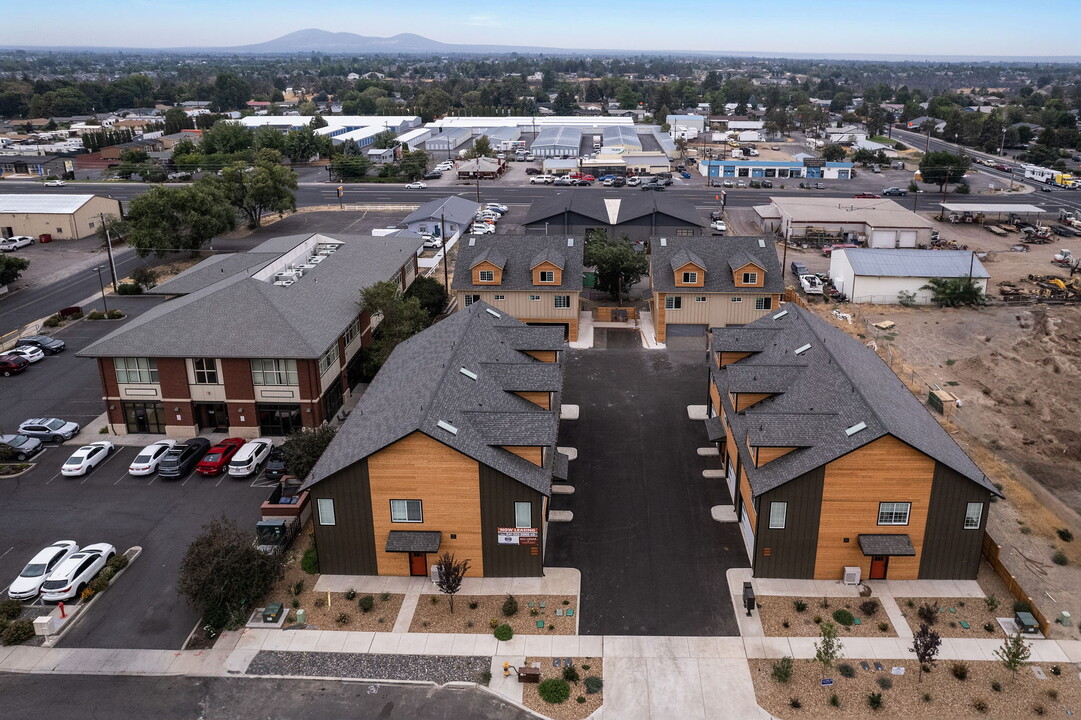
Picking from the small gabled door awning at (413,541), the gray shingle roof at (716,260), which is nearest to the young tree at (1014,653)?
the small gabled door awning at (413,541)

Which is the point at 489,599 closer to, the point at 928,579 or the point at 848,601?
the point at 848,601

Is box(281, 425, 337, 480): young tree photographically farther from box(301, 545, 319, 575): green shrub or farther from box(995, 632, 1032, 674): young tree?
box(995, 632, 1032, 674): young tree

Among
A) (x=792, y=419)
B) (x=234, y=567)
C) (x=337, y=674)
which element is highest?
(x=792, y=419)

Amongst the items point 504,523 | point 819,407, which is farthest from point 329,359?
point 819,407

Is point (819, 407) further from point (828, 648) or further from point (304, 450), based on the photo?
point (304, 450)

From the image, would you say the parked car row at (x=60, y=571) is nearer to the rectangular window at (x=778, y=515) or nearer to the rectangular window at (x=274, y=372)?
the rectangular window at (x=274, y=372)

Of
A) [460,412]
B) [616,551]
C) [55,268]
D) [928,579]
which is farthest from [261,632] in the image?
[55,268]
